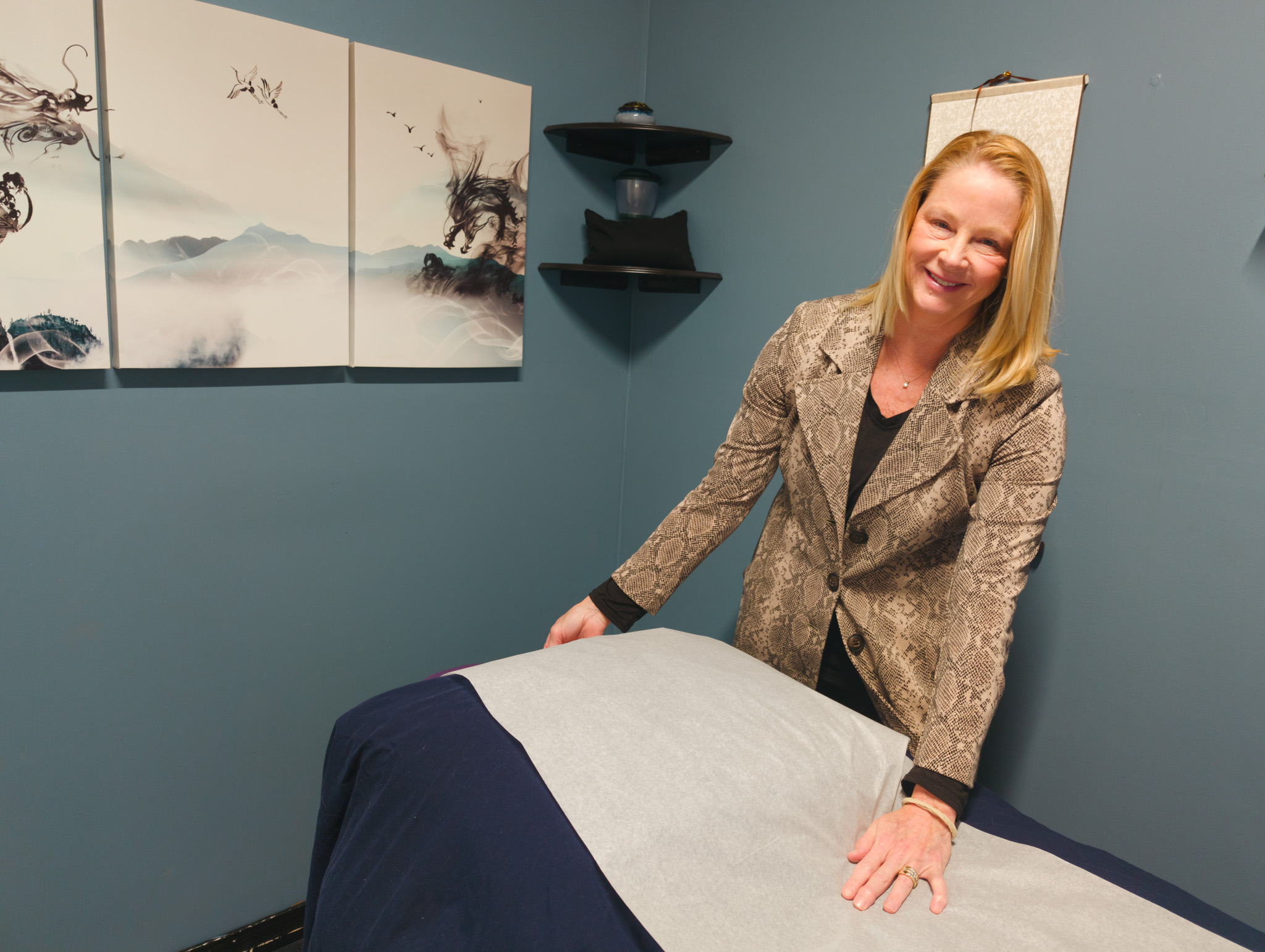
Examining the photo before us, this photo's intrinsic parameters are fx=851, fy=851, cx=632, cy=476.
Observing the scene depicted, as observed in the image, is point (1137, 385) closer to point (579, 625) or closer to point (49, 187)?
→ point (579, 625)

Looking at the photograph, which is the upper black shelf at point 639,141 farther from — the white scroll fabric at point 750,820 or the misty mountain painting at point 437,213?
the white scroll fabric at point 750,820

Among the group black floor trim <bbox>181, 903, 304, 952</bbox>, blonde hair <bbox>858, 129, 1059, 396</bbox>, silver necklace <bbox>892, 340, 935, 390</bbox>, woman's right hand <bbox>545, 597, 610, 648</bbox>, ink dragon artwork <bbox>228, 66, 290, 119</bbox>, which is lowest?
black floor trim <bbox>181, 903, 304, 952</bbox>

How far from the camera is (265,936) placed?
2.06 meters

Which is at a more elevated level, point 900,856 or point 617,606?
point 617,606

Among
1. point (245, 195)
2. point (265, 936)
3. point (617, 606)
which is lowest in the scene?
point (265, 936)

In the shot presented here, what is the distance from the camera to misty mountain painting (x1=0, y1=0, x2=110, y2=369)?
4.73 feet

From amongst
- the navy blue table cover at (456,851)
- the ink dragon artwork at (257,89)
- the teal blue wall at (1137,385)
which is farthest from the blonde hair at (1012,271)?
the ink dragon artwork at (257,89)

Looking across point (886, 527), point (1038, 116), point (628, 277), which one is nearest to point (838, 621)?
point (886, 527)

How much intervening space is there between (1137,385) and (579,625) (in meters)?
1.05

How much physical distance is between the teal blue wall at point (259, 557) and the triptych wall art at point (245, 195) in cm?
8

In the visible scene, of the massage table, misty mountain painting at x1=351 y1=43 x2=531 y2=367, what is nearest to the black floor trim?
the massage table

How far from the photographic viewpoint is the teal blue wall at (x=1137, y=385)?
137cm

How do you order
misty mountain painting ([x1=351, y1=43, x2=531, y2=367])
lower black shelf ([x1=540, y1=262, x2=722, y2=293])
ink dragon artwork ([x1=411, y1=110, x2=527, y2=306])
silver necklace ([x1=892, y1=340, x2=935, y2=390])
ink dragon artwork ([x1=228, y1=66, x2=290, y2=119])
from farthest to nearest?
lower black shelf ([x1=540, y1=262, x2=722, y2=293]) < ink dragon artwork ([x1=411, y1=110, x2=527, y2=306]) < misty mountain painting ([x1=351, y1=43, x2=531, y2=367]) < ink dragon artwork ([x1=228, y1=66, x2=290, y2=119]) < silver necklace ([x1=892, y1=340, x2=935, y2=390])

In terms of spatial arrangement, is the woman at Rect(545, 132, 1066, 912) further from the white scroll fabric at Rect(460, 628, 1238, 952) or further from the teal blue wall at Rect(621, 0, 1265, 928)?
the teal blue wall at Rect(621, 0, 1265, 928)
